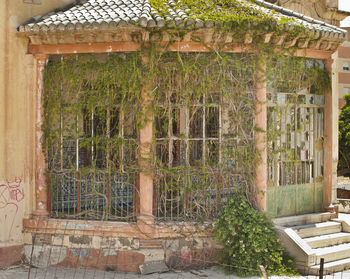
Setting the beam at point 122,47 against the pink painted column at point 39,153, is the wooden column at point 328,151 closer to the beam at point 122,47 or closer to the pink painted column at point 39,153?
the beam at point 122,47

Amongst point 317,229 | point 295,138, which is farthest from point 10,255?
point 295,138

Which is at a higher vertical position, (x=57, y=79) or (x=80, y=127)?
(x=57, y=79)

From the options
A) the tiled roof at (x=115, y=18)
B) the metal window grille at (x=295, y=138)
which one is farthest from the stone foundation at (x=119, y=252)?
the tiled roof at (x=115, y=18)

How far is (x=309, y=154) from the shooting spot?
963 centimetres

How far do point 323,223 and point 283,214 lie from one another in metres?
0.97

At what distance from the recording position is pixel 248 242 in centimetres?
763

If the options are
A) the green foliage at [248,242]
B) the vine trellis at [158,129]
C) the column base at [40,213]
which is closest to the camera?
the green foliage at [248,242]

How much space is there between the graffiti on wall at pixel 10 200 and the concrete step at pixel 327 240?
5.55m

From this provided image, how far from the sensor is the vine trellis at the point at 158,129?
26.1ft

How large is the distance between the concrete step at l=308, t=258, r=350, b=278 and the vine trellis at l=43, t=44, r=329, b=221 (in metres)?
1.66

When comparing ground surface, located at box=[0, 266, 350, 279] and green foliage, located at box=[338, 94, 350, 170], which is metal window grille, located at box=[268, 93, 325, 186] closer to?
ground surface, located at box=[0, 266, 350, 279]

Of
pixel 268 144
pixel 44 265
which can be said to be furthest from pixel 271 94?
pixel 44 265

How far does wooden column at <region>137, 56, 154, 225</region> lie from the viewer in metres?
7.86

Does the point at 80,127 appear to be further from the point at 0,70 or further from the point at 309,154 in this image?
the point at 309,154
